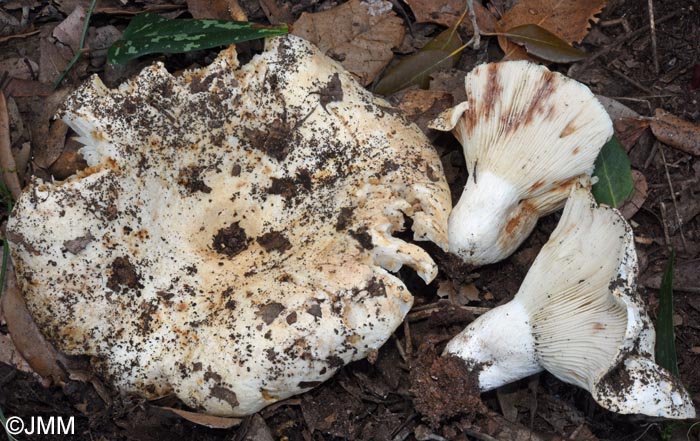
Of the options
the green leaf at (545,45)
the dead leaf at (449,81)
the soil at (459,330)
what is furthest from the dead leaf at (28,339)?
the green leaf at (545,45)

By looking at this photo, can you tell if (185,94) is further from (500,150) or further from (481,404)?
(481,404)

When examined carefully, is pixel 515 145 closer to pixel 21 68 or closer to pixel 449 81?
pixel 449 81

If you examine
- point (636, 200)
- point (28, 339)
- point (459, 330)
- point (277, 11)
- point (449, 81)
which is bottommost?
point (459, 330)

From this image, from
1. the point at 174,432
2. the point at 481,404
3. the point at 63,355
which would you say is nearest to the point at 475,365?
the point at 481,404

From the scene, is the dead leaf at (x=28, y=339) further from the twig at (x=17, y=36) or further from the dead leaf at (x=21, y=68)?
the twig at (x=17, y=36)

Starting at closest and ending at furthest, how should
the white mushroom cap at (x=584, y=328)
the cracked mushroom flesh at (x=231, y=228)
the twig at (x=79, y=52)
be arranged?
the white mushroom cap at (x=584, y=328)
the cracked mushroom flesh at (x=231, y=228)
the twig at (x=79, y=52)

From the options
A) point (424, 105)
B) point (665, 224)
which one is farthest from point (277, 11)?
point (665, 224)
